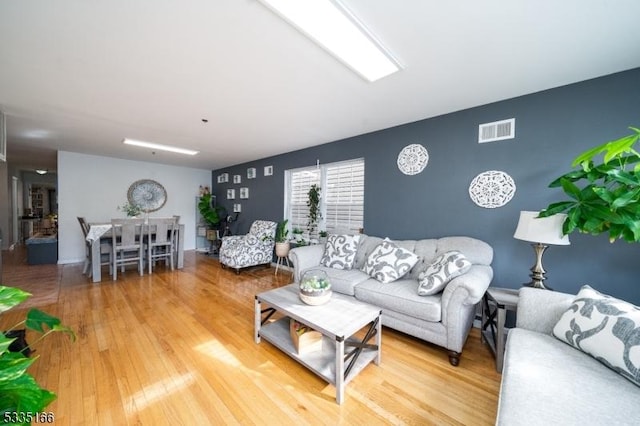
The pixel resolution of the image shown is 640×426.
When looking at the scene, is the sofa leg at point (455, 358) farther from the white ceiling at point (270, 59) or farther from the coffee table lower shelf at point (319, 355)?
the white ceiling at point (270, 59)

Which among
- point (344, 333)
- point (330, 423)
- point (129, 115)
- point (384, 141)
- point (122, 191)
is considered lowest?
point (330, 423)

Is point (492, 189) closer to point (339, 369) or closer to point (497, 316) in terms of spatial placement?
point (497, 316)

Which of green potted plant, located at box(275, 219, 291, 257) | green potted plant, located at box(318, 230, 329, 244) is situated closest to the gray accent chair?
green potted plant, located at box(275, 219, 291, 257)

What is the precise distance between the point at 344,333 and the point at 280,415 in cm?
59

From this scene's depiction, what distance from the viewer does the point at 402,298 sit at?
2061mm

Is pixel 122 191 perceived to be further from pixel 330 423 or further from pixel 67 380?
pixel 330 423

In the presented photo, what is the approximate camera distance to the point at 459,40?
5.11 feet

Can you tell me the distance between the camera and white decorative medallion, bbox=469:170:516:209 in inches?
92.5

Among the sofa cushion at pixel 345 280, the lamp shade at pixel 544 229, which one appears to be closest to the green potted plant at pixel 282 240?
the sofa cushion at pixel 345 280

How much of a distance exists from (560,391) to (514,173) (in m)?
1.98

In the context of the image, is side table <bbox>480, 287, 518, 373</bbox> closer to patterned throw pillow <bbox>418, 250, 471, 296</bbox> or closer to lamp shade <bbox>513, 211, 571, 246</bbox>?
patterned throw pillow <bbox>418, 250, 471, 296</bbox>

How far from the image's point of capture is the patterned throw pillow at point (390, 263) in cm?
242

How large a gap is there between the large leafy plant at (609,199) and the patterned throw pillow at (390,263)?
1.14 m

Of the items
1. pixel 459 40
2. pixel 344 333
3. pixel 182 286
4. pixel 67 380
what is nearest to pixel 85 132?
pixel 182 286
